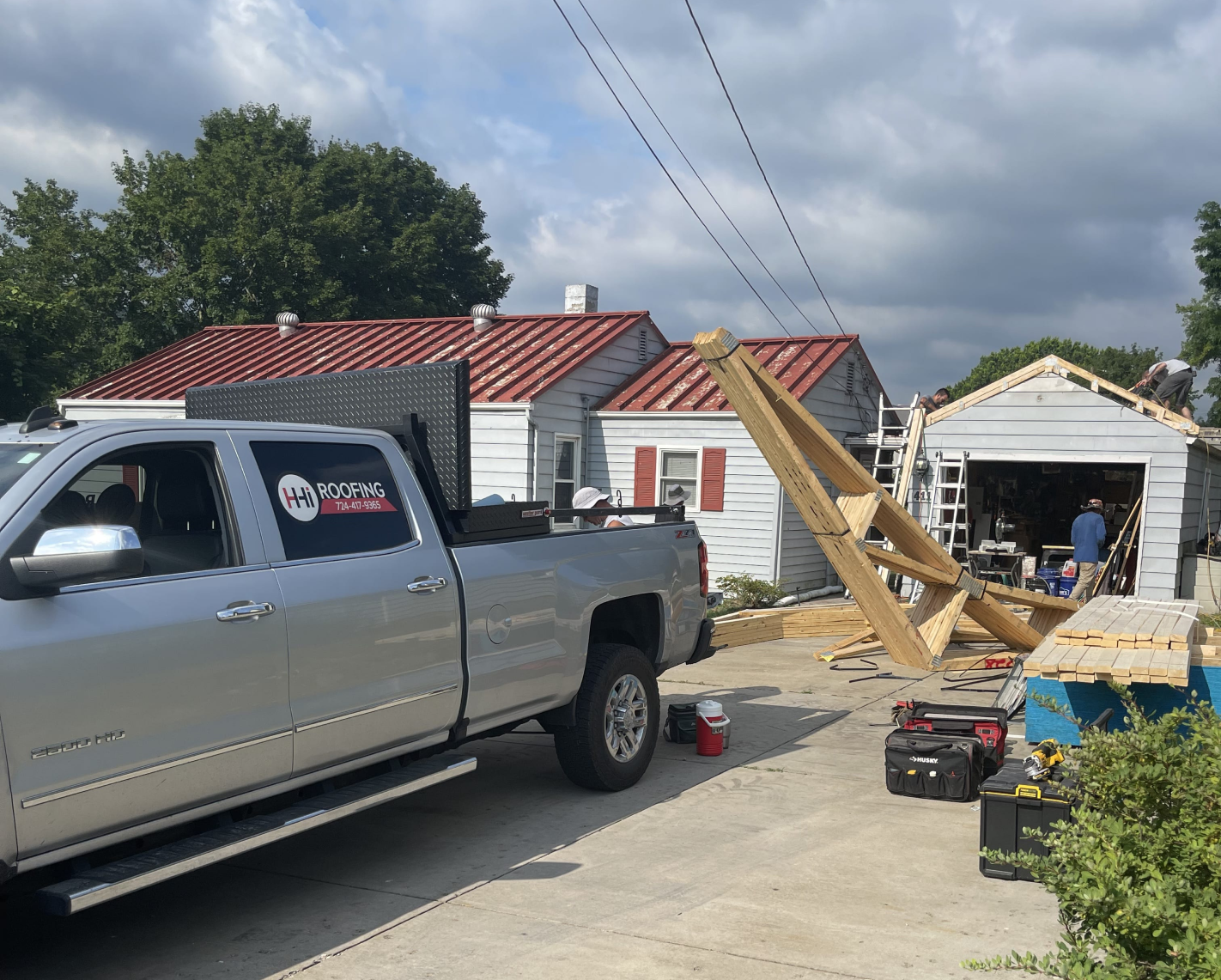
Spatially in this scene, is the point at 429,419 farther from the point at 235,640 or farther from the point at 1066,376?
the point at 1066,376

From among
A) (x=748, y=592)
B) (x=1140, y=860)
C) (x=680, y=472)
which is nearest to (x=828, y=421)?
(x=680, y=472)

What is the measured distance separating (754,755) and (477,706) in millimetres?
2961

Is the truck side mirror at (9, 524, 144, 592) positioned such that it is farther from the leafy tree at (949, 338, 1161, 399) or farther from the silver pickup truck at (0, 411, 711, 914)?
the leafy tree at (949, 338, 1161, 399)

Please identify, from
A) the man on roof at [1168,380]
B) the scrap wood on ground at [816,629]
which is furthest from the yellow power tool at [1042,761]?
the man on roof at [1168,380]

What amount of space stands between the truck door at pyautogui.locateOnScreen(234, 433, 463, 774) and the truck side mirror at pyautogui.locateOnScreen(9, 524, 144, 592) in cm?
91

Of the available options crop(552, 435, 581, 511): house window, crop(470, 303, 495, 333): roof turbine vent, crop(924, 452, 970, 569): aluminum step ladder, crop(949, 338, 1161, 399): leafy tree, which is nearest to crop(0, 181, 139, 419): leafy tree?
crop(470, 303, 495, 333): roof turbine vent

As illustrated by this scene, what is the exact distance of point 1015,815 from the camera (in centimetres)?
551

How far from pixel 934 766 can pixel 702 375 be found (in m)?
11.9

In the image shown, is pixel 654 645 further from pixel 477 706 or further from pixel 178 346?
pixel 178 346

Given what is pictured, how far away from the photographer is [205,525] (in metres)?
4.57

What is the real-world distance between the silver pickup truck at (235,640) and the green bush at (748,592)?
1007 cm

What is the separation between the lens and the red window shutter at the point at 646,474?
17.4m

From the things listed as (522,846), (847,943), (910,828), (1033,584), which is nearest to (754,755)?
(910,828)

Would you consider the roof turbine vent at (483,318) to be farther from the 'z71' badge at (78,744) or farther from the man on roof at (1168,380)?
the 'z71' badge at (78,744)
